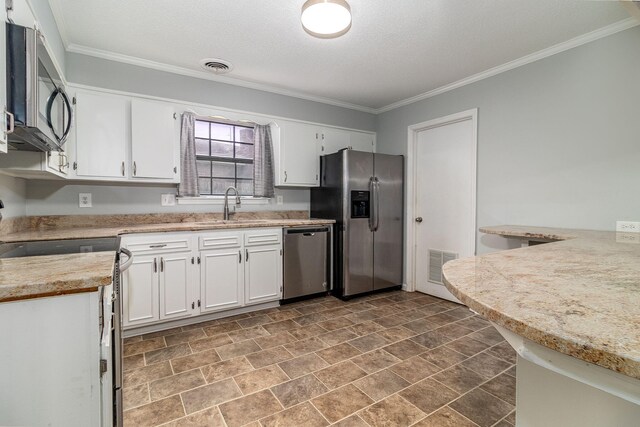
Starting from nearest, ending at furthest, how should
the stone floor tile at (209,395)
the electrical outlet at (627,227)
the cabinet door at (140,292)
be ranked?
the stone floor tile at (209,395)
the electrical outlet at (627,227)
the cabinet door at (140,292)

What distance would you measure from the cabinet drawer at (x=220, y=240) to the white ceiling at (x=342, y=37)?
5.57 ft

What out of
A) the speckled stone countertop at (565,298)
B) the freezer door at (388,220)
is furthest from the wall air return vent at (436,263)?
the speckled stone countertop at (565,298)

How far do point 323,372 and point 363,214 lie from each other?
80.6 inches

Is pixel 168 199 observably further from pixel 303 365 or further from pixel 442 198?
pixel 442 198

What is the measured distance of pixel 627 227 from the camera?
2260mm

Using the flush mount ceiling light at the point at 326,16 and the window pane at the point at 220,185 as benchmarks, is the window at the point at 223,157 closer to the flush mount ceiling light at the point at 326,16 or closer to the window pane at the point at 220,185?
the window pane at the point at 220,185

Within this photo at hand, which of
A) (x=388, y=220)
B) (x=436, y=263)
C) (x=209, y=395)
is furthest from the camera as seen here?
(x=388, y=220)

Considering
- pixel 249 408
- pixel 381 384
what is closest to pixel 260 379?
pixel 249 408

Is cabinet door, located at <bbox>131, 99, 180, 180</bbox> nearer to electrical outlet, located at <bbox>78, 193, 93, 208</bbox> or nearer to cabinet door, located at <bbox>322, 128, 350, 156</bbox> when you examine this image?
electrical outlet, located at <bbox>78, 193, 93, 208</bbox>

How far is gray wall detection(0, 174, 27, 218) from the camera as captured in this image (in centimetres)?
210

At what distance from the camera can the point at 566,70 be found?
263 cm

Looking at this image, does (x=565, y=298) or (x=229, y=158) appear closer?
(x=565, y=298)

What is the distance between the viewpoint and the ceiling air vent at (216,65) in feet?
9.63

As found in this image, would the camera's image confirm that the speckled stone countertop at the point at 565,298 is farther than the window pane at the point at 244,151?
No
